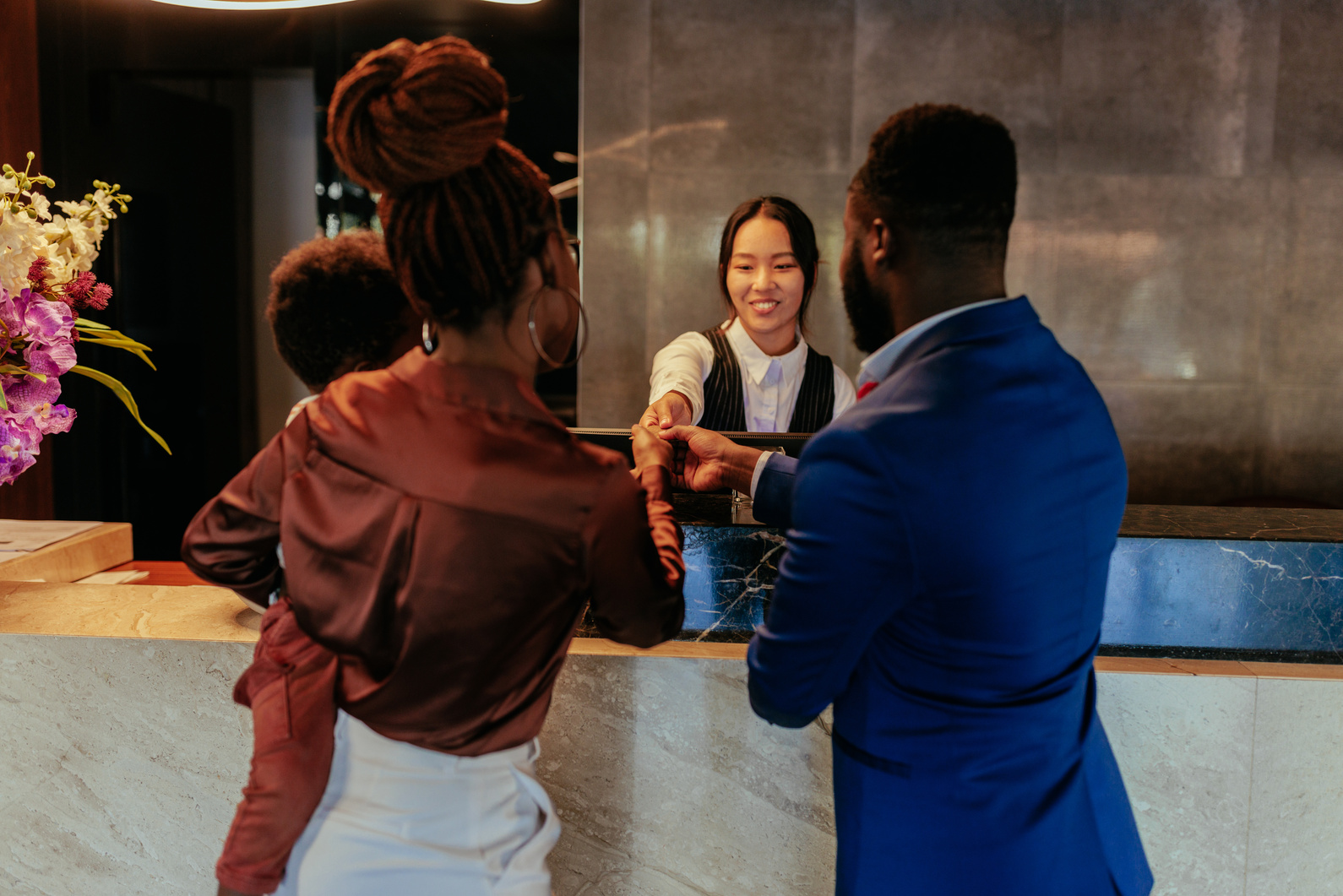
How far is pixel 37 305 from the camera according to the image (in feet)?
5.32

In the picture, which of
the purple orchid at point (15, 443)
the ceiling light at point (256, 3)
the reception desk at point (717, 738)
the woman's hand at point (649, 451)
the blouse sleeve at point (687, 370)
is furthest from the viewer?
the blouse sleeve at point (687, 370)

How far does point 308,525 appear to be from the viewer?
0.96 metres

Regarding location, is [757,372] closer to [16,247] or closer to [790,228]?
[790,228]

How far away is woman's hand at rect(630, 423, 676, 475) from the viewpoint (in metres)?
1.20

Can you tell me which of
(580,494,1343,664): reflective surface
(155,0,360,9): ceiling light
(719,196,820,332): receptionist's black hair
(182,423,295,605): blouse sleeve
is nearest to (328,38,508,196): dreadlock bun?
(182,423,295,605): blouse sleeve

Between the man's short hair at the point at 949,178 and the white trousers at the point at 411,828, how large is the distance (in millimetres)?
700

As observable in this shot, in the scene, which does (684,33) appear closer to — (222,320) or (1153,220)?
(1153,220)

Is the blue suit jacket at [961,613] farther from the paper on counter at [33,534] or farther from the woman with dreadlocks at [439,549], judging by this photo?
the paper on counter at [33,534]

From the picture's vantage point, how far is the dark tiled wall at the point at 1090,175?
4.02m

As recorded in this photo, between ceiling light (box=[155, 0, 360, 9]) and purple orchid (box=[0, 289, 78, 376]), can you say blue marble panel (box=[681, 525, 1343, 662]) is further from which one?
ceiling light (box=[155, 0, 360, 9])

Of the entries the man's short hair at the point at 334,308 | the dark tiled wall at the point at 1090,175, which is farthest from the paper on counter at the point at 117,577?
the dark tiled wall at the point at 1090,175

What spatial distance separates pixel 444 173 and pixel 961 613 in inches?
25.6

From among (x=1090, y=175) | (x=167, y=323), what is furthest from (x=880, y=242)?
(x=167, y=323)

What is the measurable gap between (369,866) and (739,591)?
775 mm
